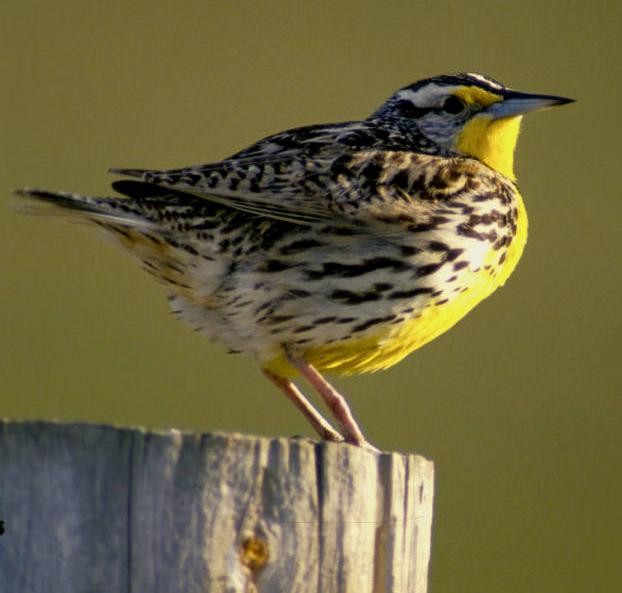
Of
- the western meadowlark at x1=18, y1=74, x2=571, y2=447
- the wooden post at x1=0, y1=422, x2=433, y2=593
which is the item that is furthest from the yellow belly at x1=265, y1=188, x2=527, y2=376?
the wooden post at x1=0, y1=422, x2=433, y2=593

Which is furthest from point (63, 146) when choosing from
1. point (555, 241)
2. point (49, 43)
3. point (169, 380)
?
point (555, 241)

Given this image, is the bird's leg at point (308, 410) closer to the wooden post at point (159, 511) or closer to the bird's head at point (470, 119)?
the bird's head at point (470, 119)

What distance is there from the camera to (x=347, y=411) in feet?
11.5

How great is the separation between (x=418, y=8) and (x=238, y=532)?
23.8ft

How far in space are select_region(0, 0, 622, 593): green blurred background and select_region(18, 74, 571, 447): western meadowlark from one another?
151 cm

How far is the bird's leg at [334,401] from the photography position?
350 centimetres

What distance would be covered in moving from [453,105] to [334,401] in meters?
0.81

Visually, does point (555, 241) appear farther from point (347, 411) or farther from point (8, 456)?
point (8, 456)

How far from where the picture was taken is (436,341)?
7059 mm

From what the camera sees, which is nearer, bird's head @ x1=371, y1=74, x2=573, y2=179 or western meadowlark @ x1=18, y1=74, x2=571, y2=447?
western meadowlark @ x1=18, y1=74, x2=571, y2=447

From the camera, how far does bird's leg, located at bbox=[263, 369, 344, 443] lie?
3652 millimetres

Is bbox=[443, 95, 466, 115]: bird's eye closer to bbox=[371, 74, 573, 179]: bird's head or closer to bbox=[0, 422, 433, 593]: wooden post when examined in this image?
bbox=[371, 74, 573, 179]: bird's head

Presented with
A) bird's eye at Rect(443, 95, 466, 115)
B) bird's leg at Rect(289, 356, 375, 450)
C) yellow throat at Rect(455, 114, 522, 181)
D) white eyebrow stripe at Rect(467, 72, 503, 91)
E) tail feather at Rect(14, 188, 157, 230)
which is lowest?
bird's leg at Rect(289, 356, 375, 450)

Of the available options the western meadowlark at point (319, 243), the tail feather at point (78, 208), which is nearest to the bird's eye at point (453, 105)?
the western meadowlark at point (319, 243)
